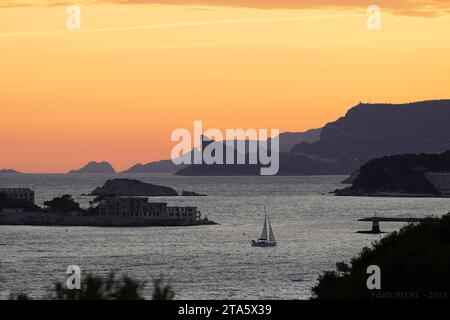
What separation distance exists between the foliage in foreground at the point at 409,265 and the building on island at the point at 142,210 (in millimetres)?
126066

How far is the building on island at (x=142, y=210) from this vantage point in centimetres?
16838

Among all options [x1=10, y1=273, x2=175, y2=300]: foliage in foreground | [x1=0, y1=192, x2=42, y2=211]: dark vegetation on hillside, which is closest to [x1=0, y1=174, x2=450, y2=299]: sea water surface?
[x1=0, y1=192, x2=42, y2=211]: dark vegetation on hillside

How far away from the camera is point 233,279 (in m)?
80.6

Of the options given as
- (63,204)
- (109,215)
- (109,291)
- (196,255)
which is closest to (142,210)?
(109,215)

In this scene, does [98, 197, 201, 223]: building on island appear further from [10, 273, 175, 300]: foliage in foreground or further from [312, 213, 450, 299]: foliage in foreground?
[10, 273, 175, 300]: foliage in foreground

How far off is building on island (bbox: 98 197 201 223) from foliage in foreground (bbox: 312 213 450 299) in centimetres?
12607

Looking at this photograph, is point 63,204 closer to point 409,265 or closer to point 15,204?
point 15,204

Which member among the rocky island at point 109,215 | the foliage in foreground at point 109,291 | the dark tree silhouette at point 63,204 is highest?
the dark tree silhouette at point 63,204

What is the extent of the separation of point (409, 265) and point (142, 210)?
141933 millimetres

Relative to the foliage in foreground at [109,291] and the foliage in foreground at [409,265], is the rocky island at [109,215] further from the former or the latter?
the foliage in foreground at [109,291]

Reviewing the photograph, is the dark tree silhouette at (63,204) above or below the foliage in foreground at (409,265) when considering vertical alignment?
above

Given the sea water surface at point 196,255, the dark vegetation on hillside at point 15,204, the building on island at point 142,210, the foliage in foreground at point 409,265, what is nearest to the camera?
the foliage in foreground at point 409,265

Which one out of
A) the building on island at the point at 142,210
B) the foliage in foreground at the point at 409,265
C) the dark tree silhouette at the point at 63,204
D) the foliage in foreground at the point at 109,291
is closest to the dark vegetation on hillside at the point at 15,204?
the dark tree silhouette at the point at 63,204
